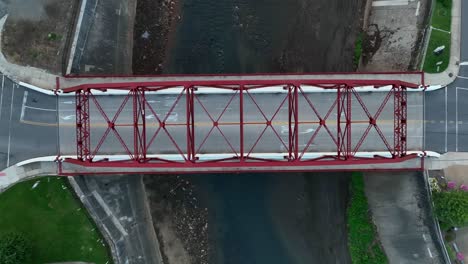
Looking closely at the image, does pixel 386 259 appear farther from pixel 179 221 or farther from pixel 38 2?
pixel 38 2

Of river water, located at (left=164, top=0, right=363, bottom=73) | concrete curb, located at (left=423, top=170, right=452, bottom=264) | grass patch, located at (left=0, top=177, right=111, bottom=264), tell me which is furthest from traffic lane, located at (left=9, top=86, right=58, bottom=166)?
concrete curb, located at (left=423, top=170, right=452, bottom=264)

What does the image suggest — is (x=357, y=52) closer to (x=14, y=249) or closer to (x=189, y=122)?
(x=189, y=122)

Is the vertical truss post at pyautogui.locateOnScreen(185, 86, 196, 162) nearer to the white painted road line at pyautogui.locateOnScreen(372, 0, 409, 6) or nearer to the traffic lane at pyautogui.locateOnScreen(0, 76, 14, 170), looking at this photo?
the traffic lane at pyautogui.locateOnScreen(0, 76, 14, 170)

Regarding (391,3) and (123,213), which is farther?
(391,3)

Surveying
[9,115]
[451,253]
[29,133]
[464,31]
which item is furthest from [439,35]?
[9,115]

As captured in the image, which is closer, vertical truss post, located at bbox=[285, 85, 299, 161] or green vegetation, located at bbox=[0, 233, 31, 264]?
vertical truss post, located at bbox=[285, 85, 299, 161]

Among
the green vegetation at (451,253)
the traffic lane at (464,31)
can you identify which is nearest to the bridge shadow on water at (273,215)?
the green vegetation at (451,253)

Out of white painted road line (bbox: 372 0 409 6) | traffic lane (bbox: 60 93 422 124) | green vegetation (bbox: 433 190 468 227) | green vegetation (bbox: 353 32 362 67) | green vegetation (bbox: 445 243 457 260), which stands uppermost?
white painted road line (bbox: 372 0 409 6)
